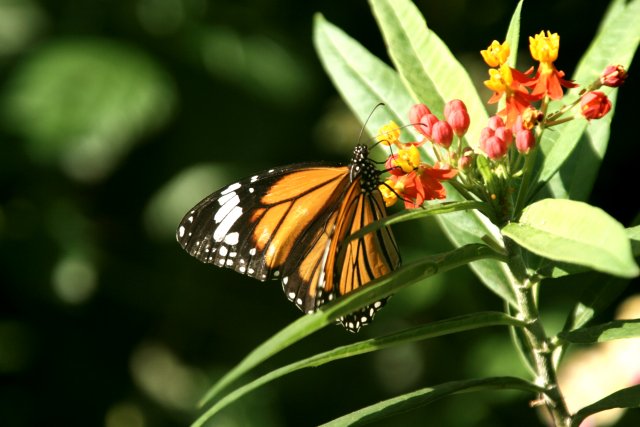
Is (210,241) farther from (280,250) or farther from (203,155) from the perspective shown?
(203,155)

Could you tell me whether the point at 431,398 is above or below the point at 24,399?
above

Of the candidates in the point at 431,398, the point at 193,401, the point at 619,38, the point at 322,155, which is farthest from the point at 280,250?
the point at 193,401

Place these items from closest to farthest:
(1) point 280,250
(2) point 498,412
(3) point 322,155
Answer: (1) point 280,250, (2) point 498,412, (3) point 322,155

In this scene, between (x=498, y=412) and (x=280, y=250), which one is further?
(x=498, y=412)

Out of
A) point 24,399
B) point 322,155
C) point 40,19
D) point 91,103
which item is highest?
point 40,19

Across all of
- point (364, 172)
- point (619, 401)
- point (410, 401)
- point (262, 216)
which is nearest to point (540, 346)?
point (619, 401)
